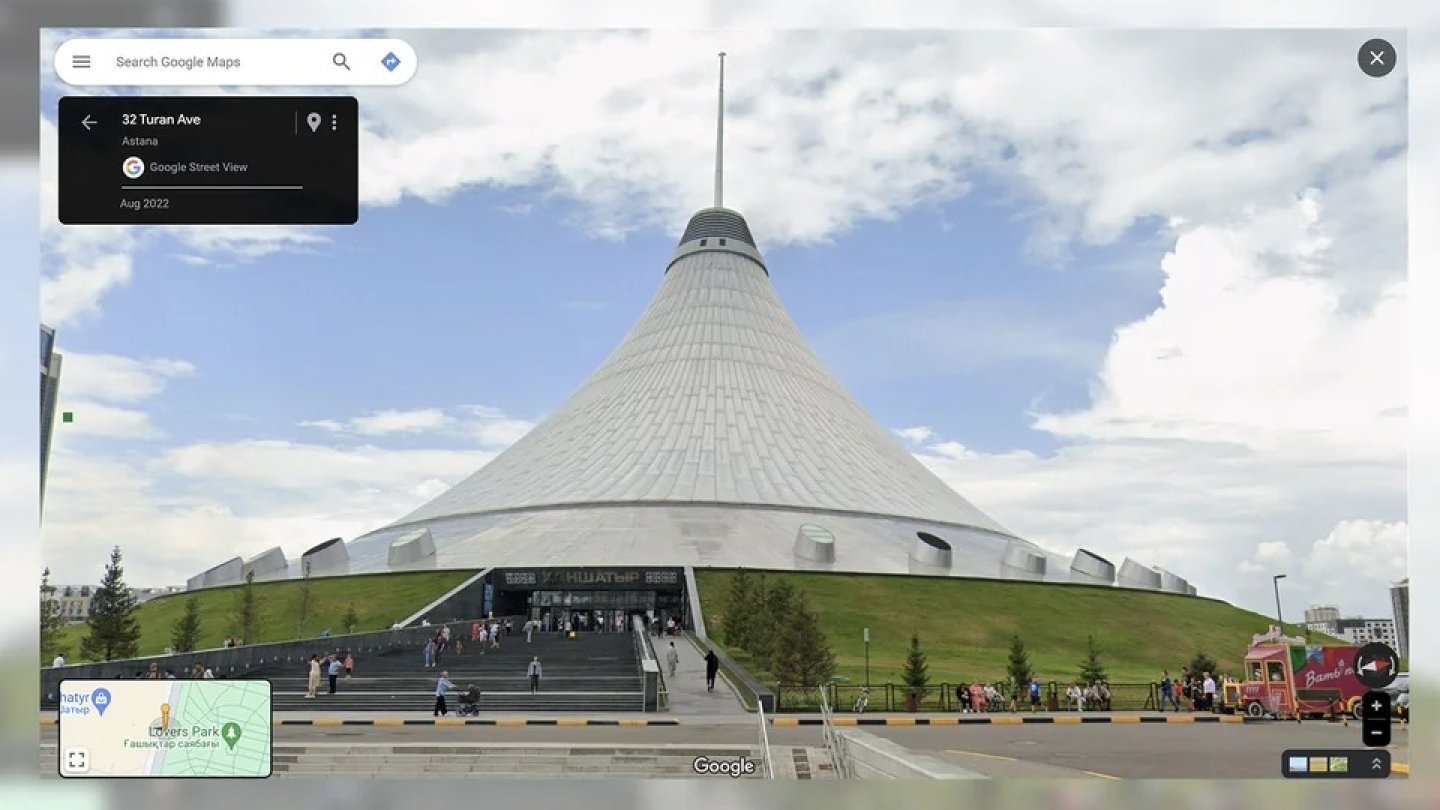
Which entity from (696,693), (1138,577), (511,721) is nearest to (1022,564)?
(1138,577)

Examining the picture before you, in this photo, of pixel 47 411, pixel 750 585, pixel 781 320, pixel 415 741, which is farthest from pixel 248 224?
pixel 781 320

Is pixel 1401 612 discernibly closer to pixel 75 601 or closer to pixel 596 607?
pixel 75 601

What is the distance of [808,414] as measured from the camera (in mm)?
25266

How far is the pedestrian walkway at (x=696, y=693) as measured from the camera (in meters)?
7.31

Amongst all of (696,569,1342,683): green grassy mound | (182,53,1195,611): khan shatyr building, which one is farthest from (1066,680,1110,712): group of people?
(182,53,1195,611): khan shatyr building

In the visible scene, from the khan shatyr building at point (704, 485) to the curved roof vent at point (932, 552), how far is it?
0.12 ft

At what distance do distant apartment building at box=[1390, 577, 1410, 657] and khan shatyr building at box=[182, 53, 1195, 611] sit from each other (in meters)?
11.8

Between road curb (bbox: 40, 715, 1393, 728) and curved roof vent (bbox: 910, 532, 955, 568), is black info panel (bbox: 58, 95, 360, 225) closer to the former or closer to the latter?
road curb (bbox: 40, 715, 1393, 728)

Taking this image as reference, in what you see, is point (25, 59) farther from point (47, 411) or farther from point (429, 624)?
point (429, 624)

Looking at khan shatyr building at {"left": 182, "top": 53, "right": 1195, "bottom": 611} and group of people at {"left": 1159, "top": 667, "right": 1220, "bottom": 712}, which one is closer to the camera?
group of people at {"left": 1159, "top": 667, "right": 1220, "bottom": 712}

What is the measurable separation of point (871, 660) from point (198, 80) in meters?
10.6

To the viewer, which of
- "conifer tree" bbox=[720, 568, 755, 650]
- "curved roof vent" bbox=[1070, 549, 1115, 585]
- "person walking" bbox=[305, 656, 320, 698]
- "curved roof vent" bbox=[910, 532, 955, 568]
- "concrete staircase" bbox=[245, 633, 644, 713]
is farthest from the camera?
"curved roof vent" bbox=[910, 532, 955, 568]

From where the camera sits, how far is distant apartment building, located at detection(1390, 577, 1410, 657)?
3.78m

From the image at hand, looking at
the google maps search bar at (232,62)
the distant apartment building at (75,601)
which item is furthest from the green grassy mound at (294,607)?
the google maps search bar at (232,62)
